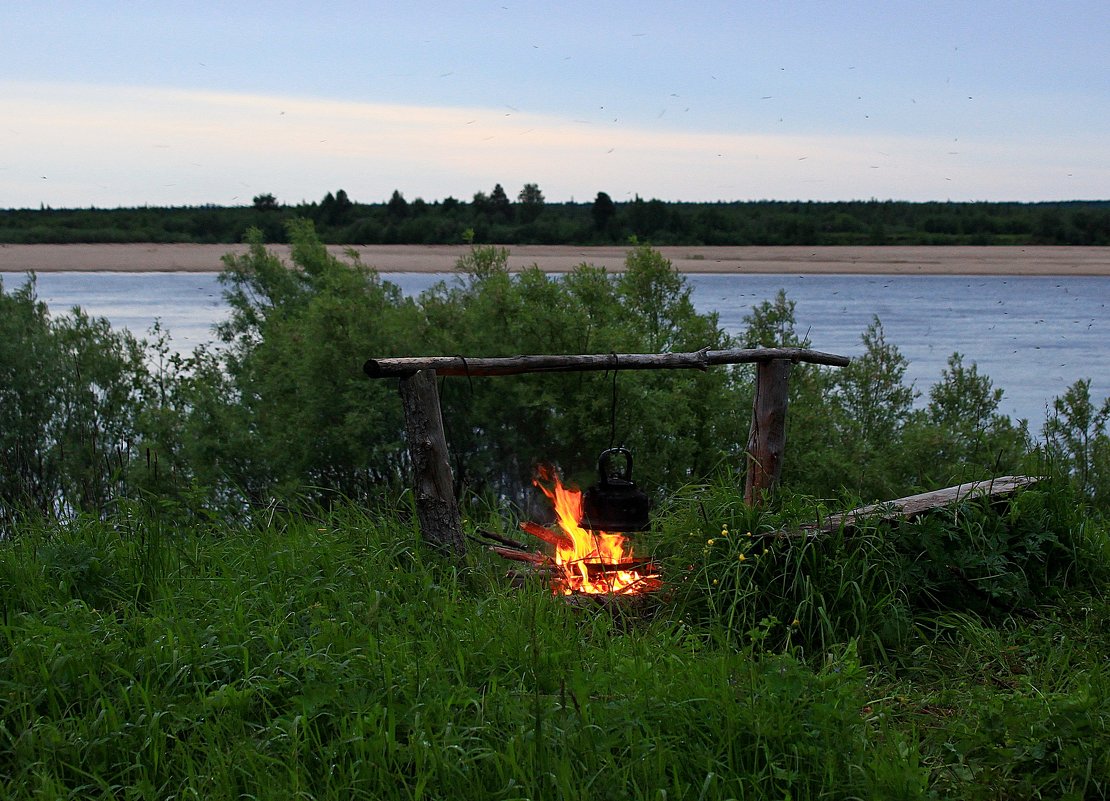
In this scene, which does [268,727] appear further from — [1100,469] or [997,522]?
[1100,469]

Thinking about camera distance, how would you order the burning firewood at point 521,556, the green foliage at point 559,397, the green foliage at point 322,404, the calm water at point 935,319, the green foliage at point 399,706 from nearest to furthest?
the green foliage at point 399,706 → the burning firewood at point 521,556 → the green foliage at point 559,397 → the green foliage at point 322,404 → the calm water at point 935,319

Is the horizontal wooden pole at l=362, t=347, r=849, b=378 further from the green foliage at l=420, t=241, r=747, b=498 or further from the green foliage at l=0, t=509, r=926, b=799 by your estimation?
the green foliage at l=420, t=241, r=747, b=498

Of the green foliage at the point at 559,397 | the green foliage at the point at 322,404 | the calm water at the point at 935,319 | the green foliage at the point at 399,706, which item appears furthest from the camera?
the calm water at the point at 935,319

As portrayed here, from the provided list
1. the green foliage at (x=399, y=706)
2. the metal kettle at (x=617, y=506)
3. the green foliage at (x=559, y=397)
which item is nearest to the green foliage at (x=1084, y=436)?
the green foliage at (x=559, y=397)

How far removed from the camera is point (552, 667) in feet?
13.5

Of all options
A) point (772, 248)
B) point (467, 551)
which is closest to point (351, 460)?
point (467, 551)

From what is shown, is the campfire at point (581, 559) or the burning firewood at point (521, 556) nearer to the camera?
the campfire at point (581, 559)

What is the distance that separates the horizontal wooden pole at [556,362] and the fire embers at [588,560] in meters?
0.71

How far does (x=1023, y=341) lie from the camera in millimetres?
53219

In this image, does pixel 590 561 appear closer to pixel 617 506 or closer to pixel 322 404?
pixel 617 506

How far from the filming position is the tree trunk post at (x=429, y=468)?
5641 mm

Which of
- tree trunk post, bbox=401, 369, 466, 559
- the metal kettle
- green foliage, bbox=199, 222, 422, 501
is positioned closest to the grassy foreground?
tree trunk post, bbox=401, 369, 466, 559

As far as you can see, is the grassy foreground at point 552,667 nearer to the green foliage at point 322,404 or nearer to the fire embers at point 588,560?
the fire embers at point 588,560

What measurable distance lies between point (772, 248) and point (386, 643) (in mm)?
69339
